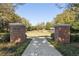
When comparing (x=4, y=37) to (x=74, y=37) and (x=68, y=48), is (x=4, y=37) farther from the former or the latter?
(x=74, y=37)

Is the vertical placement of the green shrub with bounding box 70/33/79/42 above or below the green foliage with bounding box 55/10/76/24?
below

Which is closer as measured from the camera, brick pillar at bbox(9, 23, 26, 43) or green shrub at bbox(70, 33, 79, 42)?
green shrub at bbox(70, 33, 79, 42)

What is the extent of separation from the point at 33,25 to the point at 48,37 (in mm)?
436

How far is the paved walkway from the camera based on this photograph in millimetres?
9688

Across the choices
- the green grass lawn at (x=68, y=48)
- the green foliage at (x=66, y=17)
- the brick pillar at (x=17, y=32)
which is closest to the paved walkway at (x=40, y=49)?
the green grass lawn at (x=68, y=48)

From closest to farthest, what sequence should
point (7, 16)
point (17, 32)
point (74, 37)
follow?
point (74, 37) < point (7, 16) < point (17, 32)

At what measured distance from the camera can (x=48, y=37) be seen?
984 centimetres

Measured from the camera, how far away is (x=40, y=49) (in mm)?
9766

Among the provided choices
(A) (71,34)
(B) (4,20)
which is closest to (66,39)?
(A) (71,34)

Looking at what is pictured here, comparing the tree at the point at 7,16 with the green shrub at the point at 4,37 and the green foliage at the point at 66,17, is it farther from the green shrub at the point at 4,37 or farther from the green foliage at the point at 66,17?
the green foliage at the point at 66,17

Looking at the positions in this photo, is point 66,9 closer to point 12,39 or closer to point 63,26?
point 63,26

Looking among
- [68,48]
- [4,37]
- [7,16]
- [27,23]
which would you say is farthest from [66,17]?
[4,37]

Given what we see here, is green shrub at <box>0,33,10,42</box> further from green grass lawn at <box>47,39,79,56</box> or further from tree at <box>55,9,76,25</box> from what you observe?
tree at <box>55,9,76,25</box>

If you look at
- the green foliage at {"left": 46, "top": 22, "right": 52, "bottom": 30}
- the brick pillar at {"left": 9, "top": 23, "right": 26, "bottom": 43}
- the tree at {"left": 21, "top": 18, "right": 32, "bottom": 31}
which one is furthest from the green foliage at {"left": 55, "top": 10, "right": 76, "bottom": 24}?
the brick pillar at {"left": 9, "top": 23, "right": 26, "bottom": 43}
